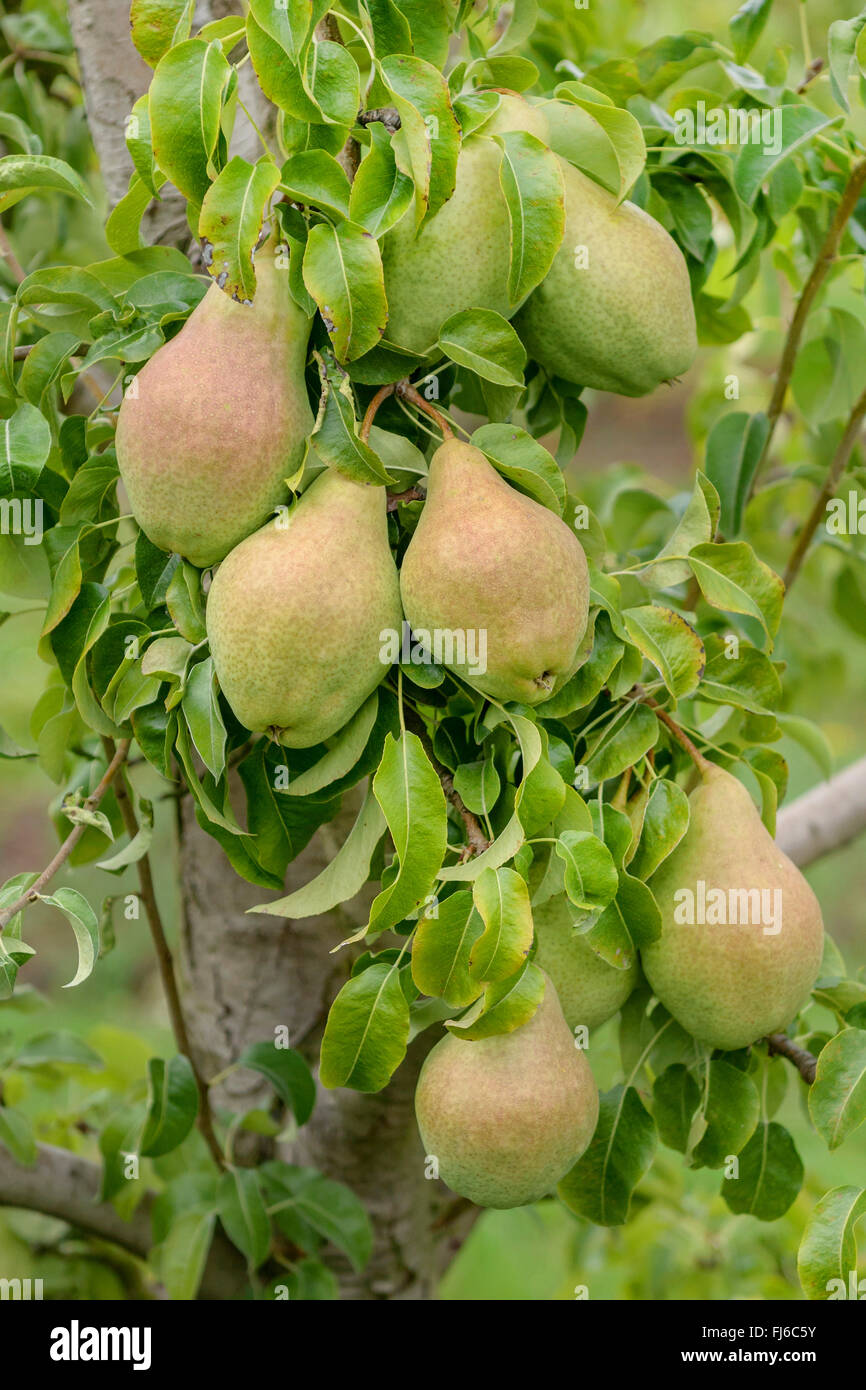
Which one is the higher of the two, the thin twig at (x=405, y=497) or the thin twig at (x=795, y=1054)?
the thin twig at (x=405, y=497)

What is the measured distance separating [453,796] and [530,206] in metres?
0.27

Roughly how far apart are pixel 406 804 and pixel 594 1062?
0.56 meters

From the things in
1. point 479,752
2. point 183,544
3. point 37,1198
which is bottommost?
point 37,1198

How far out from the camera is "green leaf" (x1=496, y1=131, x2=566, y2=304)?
55 centimetres

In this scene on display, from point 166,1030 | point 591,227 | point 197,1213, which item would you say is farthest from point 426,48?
point 166,1030

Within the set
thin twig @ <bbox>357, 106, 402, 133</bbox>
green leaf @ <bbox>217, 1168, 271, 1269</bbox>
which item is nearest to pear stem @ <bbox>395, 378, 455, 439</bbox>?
thin twig @ <bbox>357, 106, 402, 133</bbox>

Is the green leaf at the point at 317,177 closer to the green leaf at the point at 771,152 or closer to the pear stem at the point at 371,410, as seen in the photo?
the pear stem at the point at 371,410

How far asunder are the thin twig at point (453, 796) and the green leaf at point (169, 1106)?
12.5 inches

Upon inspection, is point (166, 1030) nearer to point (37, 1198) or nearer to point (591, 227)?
point (37, 1198)

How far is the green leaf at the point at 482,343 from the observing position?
0.57 metres

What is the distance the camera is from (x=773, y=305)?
1149 mm

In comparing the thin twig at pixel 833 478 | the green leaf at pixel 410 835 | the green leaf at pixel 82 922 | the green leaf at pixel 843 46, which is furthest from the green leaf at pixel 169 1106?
the green leaf at pixel 843 46

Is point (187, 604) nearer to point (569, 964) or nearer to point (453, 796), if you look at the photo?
point (453, 796)
